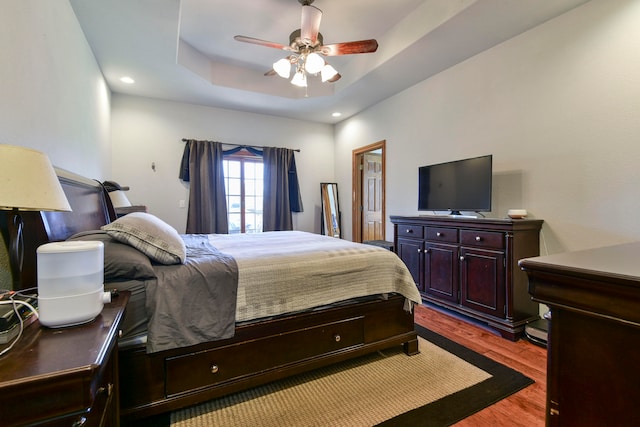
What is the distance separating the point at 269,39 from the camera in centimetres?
338

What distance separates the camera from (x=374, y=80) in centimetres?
375

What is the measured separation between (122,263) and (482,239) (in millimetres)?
2812

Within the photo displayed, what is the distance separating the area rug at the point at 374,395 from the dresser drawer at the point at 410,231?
142 cm

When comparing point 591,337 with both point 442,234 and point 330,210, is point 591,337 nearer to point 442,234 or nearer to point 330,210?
point 442,234

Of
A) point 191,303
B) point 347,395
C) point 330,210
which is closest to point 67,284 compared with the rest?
point 191,303

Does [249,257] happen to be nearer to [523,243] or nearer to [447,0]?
[523,243]

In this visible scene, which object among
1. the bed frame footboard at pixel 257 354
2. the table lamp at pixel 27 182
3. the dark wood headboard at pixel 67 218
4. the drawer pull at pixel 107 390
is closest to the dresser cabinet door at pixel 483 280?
the bed frame footboard at pixel 257 354

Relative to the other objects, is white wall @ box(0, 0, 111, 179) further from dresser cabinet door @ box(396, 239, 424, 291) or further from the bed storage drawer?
dresser cabinet door @ box(396, 239, 424, 291)

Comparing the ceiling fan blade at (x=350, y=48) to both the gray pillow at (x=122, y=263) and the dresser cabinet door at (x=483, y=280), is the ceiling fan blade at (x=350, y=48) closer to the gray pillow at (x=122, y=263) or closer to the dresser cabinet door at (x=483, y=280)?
the dresser cabinet door at (x=483, y=280)

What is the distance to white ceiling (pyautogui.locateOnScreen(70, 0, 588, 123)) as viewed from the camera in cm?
244

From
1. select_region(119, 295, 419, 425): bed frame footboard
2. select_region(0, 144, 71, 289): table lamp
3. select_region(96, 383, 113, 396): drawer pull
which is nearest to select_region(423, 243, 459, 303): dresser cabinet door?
select_region(119, 295, 419, 425): bed frame footboard

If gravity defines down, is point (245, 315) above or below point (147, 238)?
below

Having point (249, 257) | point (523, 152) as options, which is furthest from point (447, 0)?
point (249, 257)

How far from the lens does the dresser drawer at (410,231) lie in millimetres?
3277
